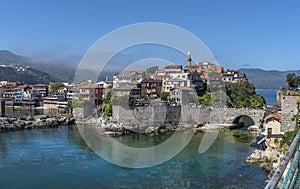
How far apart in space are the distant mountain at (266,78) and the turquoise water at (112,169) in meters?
95.9

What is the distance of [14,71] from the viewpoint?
74062 millimetres

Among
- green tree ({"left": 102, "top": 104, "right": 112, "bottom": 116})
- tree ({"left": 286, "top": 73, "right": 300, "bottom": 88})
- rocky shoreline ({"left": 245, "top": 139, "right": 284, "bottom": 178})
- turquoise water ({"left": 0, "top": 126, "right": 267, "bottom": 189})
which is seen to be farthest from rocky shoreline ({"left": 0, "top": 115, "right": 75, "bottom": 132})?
tree ({"left": 286, "top": 73, "right": 300, "bottom": 88})

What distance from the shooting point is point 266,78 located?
119000 millimetres

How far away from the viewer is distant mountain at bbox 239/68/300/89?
105m

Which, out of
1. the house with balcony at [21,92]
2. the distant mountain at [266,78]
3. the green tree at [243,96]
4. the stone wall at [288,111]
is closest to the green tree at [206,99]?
the green tree at [243,96]

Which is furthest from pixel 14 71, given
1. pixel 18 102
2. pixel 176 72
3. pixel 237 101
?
pixel 237 101

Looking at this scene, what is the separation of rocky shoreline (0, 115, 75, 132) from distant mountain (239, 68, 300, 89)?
90299 mm

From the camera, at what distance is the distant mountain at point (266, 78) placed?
105369mm

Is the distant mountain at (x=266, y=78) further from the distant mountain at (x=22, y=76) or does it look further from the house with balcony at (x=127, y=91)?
the house with balcony at (x=127, y=91)

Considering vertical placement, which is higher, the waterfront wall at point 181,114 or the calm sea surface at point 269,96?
the calm sea surface at point 269,96

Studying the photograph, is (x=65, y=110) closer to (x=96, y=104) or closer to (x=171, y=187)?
(x=96, y=104)

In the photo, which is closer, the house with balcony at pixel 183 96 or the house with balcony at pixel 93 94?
the house with balcony at pixel 183 96

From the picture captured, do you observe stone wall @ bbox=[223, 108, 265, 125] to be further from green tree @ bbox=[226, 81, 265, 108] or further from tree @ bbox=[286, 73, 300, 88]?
green tree @ bbox=[226, 81, 265, 108]

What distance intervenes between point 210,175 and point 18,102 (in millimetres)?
28681
